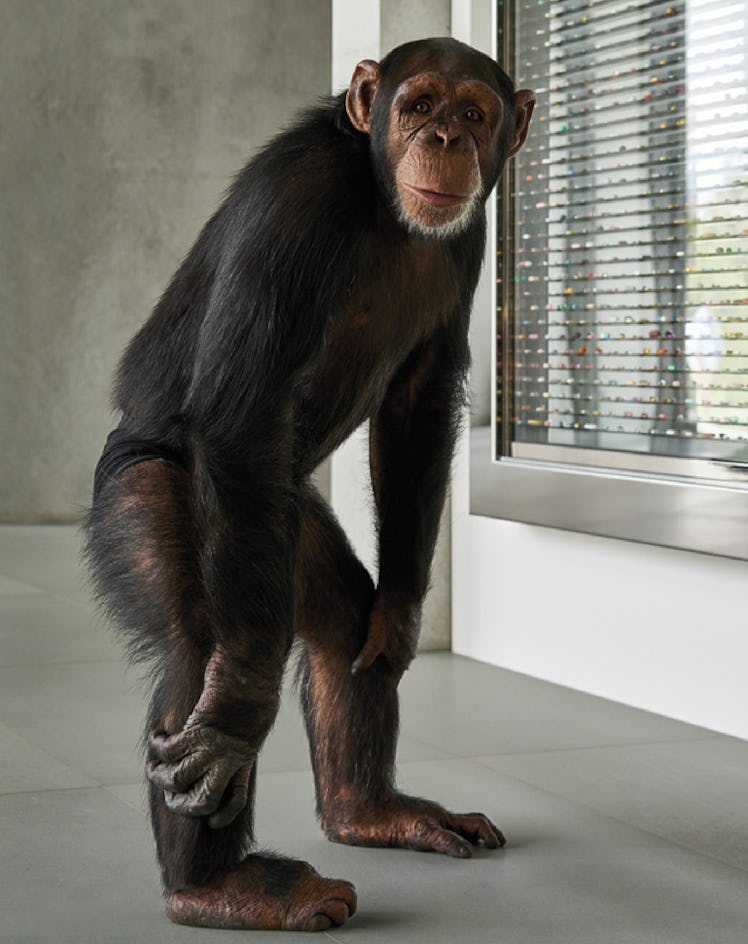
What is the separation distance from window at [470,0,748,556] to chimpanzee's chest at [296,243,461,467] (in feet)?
4.31

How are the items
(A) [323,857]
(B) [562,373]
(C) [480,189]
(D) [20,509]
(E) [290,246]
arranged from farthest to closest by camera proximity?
(D) [20,509], (B) [562,373], (A) [323,857], (C) [480,189], (E) [290,246]

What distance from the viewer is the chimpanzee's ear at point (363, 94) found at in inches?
95.0

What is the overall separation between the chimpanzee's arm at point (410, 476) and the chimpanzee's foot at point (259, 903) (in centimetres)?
48

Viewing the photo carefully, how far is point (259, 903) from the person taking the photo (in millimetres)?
2330

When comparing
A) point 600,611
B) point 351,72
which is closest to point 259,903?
point 600,611

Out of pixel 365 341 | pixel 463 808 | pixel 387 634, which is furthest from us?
pixel 463 808

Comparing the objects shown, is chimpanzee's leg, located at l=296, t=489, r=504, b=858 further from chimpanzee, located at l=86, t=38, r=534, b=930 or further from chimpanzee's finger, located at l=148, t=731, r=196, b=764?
chimpanzee's finger, located at l=148, t=731, r=196, b=764

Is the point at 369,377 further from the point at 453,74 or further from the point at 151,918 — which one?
the point at 151,918

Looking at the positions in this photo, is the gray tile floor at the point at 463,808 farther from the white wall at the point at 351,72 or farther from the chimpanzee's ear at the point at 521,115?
the chimpanzee's ear at the point at 521,115

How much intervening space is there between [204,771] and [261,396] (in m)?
0.54

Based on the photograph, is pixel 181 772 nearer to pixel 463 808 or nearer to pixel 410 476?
pixel 410 476

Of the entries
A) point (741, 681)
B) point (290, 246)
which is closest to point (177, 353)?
point (290, 246)

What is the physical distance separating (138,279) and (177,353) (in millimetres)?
6473

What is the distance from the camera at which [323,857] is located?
2.71 metres
